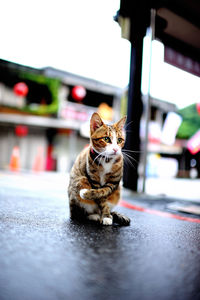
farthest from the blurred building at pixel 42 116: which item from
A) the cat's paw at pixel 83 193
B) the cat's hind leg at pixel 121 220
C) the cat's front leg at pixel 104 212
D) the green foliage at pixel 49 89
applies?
the cat's paw at pixel 83 193

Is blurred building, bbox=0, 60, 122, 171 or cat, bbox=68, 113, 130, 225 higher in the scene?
blurred building, bbox=0, 60, 122, 171

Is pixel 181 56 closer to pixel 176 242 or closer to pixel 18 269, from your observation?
pixel 176 242

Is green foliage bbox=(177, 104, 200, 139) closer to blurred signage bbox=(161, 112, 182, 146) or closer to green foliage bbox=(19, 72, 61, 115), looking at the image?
blurred signage bbox=(161, 112, 182, 146)

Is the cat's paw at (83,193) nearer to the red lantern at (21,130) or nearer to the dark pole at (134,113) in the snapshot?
the dark pole at (134,113)

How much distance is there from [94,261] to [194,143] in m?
4.48

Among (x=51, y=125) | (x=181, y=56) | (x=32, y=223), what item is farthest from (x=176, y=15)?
(x=51, y=125)

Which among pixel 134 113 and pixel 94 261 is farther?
pixel 134 113

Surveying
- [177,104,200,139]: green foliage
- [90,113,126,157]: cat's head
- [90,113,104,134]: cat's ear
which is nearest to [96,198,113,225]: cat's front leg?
[90,113,126,157]: cat's head

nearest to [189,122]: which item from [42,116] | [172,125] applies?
[172,125]

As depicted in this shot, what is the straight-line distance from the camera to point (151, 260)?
4.55ft

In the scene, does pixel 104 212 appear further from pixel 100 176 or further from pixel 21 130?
pixel 21 130

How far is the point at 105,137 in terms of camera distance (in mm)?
1981

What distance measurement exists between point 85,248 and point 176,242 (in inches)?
→ 27.7

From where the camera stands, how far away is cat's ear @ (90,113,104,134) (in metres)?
2.04
